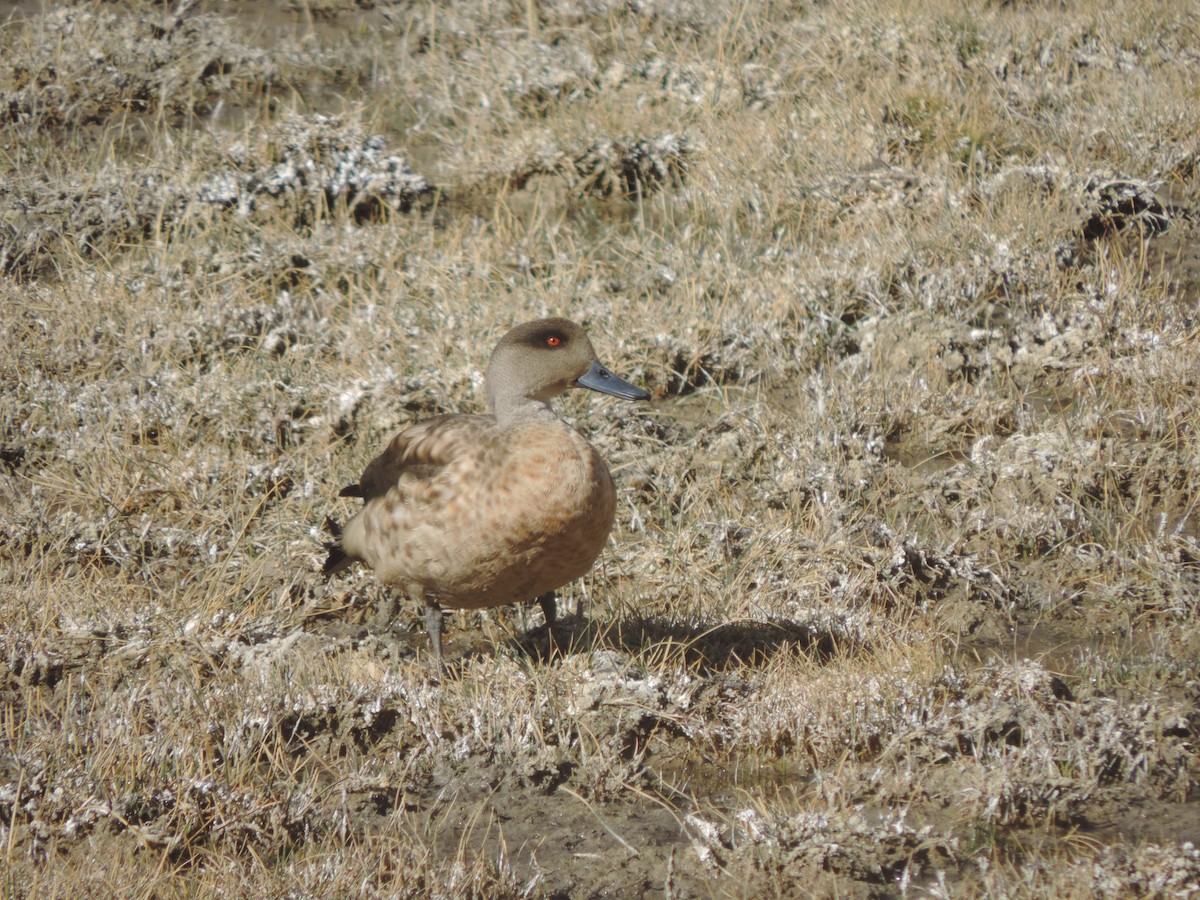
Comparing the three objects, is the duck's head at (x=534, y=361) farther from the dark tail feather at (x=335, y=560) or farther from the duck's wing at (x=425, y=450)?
the dark tail feather at (x=335, y=560)

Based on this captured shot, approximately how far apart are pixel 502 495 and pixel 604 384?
748 mm

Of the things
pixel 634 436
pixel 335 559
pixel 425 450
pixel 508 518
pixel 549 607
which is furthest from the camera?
pixel 634 436

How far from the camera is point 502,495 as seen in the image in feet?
Answer: 13.9

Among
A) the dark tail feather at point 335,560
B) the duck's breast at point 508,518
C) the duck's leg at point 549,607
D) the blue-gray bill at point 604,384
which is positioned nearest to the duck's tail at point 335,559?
the dark tail feather at point 335,560

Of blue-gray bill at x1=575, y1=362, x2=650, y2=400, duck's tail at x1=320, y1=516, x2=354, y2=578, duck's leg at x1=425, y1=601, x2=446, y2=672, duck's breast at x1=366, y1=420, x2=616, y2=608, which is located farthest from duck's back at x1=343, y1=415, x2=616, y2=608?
duck's tail at x1=320, y1=516, x2=354, y2=578

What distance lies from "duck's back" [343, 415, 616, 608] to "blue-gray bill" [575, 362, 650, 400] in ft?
0.98

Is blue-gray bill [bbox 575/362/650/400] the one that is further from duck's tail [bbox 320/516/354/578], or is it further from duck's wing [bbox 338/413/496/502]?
duck's tail [bbox 320/516/354/578]

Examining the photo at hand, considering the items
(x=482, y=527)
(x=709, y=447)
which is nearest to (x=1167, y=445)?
(x=709, y=447)

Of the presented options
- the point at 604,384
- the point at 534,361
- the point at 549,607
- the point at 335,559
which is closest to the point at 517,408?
the point at 534,361

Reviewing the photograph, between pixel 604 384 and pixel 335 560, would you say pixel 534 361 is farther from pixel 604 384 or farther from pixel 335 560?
pixel 335 560

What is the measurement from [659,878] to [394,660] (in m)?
1.46

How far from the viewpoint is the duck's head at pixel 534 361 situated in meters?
4.68

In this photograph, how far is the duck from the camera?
13.9 feet

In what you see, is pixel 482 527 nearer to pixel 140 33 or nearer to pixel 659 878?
pixel 659 878
